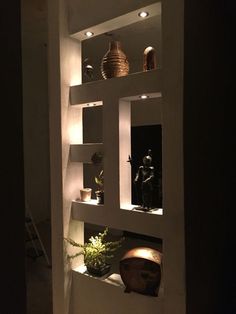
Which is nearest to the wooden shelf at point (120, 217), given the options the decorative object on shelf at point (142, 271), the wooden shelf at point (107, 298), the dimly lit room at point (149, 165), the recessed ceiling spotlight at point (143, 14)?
the dimly lit room at point (149, 165)

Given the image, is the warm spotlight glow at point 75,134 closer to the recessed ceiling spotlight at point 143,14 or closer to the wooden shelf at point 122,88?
the wooden shelf at point 122,88

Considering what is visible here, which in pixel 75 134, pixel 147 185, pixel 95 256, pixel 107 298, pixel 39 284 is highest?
pixel 75 134

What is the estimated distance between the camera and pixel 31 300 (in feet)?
9.62

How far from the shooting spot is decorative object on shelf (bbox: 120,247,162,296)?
2.01 m

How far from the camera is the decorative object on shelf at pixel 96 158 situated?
7.57 ft

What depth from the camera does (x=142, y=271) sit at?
6.68 feet

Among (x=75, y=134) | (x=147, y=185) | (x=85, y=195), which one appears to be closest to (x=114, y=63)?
(x=75, y=134)

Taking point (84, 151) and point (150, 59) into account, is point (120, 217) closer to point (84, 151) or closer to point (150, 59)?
point (84, 151)

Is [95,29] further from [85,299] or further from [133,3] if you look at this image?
[85,299]

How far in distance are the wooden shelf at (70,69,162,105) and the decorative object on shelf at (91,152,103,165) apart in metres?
0.45

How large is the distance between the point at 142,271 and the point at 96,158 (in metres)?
0.95

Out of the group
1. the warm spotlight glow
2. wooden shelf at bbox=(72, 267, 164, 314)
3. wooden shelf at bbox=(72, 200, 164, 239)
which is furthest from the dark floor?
the warm spotlight glow

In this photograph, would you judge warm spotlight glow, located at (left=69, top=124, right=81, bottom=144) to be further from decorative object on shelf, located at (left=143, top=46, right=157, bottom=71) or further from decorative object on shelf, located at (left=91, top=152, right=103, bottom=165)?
decorative object on shelf, located at (left=143, top=46, right=157, bottom=71)
